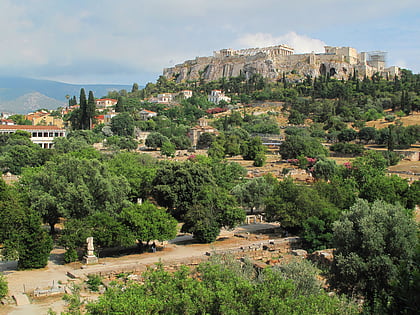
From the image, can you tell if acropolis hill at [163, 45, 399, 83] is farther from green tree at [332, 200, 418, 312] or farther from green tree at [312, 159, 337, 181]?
green tree at [332, 200, 418, 312]

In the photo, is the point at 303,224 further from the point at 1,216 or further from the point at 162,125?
the point at 162,125

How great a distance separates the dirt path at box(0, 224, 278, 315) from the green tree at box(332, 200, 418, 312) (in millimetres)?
5322

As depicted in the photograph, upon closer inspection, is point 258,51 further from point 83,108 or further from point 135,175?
point 135,175

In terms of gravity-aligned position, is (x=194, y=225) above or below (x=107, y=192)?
below

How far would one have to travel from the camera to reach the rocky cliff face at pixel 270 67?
126m

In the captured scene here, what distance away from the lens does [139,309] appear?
33.6 ft

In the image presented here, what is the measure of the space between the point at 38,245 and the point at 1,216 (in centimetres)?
283

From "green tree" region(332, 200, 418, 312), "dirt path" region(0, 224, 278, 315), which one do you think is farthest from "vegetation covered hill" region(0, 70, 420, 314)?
"dirt path" region(0, 224, 278, 315)

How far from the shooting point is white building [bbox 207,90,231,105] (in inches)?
4409

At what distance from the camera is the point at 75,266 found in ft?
66.1

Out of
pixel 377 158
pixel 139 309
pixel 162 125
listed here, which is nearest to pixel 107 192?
pixel 139 309

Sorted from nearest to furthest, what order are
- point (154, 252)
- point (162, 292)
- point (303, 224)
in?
1. point (162, 292)
2. point (154, 252)
3. point (303, 224)

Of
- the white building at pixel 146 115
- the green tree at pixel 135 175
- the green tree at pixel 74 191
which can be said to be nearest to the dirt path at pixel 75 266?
the green tree at pixel 74 191

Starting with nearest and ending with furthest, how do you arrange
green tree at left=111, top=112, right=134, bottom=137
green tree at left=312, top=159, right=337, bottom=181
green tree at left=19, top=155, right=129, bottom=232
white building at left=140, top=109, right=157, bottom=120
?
1. green tree at left=19, top=155, right=129, bottom=232
2. green tree at left=312, top=159, right=337, bottom=181
3. green tree at left=111, top=112, right=134, bottom=137
4. white building at left=140, top=109, right=157, bottom=120
